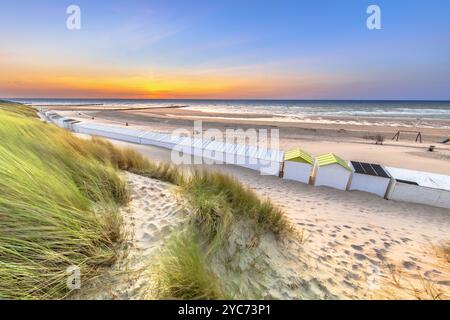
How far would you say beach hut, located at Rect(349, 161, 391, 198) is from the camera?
17.5 ft

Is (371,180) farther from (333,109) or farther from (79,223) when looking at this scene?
(333,109)

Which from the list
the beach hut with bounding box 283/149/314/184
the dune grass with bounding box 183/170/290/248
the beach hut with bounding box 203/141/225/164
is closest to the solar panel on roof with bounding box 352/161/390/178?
the beach hut with bounding box 283/149/314/184

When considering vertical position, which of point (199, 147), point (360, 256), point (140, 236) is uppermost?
point (199, 147)

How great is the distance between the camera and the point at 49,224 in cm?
213

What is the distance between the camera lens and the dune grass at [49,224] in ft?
5.69

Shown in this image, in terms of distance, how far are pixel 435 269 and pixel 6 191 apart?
229 inches

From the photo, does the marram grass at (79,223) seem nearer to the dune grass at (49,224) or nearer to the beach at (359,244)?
the dune grass at (49,224)

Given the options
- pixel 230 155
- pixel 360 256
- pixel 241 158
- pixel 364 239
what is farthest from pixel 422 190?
pixel 230 155

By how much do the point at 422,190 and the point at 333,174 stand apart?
6.69 feet

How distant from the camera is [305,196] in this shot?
17.5 feet

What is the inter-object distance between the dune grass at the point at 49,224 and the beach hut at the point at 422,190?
6.49m

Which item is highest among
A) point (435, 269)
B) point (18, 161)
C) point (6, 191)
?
point (18, 161)
